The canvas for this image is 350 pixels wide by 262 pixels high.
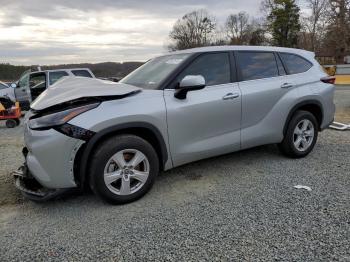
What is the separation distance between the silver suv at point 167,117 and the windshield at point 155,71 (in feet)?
0.07

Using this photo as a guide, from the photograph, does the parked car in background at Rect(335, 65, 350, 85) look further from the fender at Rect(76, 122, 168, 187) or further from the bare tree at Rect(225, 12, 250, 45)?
the bare tree at Rect(225, 12, 250, 45)

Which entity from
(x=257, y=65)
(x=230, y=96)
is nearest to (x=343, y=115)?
(x=257, y=65)

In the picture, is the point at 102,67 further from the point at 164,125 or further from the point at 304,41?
the point at 304,41

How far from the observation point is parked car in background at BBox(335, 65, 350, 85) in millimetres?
19844

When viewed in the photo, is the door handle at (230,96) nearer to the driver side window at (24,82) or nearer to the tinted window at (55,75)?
the tinted window at (55,75)

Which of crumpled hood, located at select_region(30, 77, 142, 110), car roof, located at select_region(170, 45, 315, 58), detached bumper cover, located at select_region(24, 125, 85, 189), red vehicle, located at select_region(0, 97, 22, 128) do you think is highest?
car roof, located at select_region(170, 45, 315, 58)

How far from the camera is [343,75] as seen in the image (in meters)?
20.4

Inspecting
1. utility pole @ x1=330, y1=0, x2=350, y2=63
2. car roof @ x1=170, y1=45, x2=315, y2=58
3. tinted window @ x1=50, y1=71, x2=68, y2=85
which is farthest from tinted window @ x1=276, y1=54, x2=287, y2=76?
utility pole @ x1=330, y1=0, x2=350, y2=63

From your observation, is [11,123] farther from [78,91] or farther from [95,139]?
[95,139]

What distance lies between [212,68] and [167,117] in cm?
102

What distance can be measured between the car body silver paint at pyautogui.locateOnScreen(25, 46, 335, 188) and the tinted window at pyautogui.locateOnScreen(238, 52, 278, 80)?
0.35ft

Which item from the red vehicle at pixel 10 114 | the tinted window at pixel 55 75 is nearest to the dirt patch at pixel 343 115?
the red vehicle at pixel 10 114

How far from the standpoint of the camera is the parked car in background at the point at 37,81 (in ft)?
40.6

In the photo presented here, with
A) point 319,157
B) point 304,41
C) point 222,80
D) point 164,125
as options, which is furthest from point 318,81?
point 304,41
